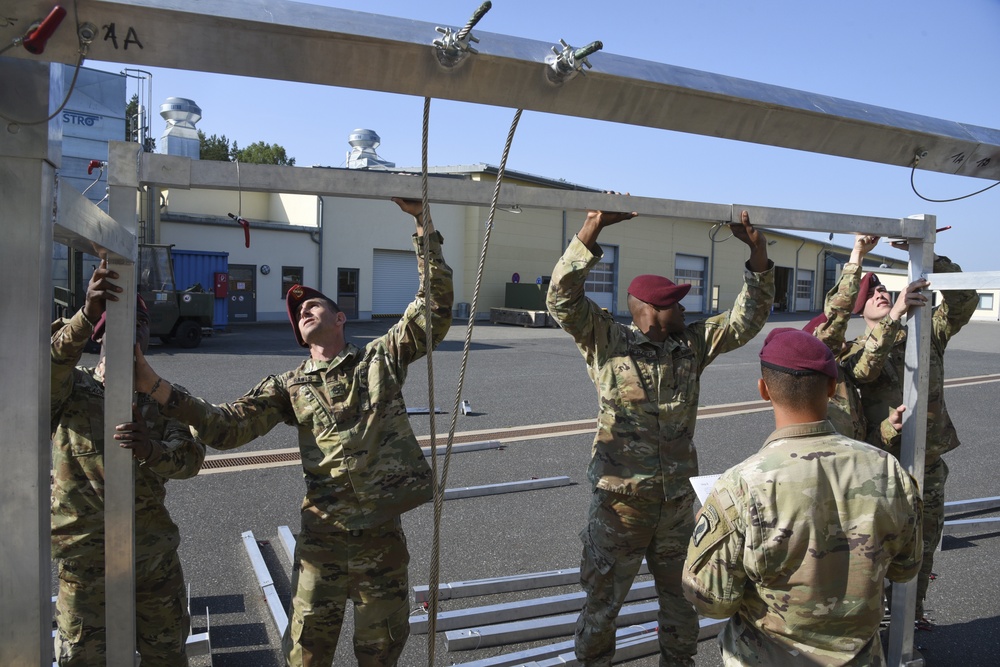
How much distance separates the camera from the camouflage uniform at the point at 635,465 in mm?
3434

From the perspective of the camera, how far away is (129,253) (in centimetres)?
215

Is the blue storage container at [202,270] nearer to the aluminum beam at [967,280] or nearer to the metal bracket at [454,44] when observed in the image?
the aluminum beam at [967,280]

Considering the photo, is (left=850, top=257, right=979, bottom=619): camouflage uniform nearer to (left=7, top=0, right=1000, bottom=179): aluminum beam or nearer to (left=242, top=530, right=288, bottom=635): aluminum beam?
(left=7, top=0, right=1000, bottom=179): aluminum beam

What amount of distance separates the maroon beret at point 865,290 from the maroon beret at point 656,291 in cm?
130

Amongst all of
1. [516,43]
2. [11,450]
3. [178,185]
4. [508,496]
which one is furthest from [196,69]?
[508,496]

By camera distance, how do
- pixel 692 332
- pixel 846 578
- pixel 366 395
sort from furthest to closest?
pixel 692 332 → pixel 366 395 → pixel 846 578

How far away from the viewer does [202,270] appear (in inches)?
845

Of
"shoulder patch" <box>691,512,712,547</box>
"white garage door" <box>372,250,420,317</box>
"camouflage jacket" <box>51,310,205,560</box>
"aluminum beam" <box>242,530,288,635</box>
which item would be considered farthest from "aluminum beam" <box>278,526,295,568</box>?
"white garage door" <box>372,250,420,317</box>

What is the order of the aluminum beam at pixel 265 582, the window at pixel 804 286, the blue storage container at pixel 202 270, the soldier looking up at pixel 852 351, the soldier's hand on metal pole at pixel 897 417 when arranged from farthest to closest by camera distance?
the window at pixel 804 286, the blue storage container at pixel 202 270, the aluminum beam at pixel 265 582, the soldier looking up at pixel 852 351, the soldier's hand on metal pole at pixel 897 417

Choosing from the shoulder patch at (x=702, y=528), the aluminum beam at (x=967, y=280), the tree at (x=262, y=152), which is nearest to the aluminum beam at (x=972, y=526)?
the aluminum beam at (x=967, y=280)

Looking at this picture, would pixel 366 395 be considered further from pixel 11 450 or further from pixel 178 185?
pixel 11 450

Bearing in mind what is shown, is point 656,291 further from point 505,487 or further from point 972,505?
point 972,505

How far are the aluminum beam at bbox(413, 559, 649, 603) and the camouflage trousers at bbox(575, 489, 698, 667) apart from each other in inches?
39.5

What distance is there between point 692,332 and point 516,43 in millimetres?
2259
